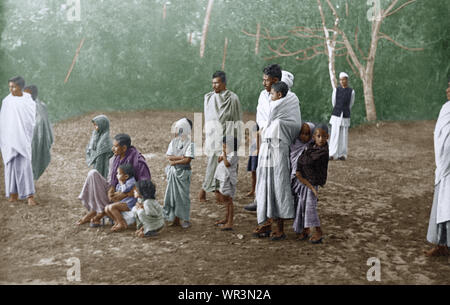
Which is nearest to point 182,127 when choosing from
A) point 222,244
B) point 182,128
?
point 182,128

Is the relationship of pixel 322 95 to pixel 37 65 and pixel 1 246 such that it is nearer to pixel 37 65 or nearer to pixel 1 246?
pixel 37 65

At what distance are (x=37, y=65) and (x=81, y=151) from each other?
1672 millimetres

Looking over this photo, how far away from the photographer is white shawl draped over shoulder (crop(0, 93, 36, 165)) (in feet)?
17.8

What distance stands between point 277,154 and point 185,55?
4898 mm

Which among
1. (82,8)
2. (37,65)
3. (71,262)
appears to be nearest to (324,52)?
(82,8)

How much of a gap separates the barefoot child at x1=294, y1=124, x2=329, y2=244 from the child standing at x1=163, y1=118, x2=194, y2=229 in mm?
1133

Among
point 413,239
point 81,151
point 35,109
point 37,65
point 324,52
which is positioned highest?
point 324,52

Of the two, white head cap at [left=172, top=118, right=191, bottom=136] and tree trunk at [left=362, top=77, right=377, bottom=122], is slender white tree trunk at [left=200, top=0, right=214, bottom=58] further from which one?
tree trunk at [left=362, top=77, right=377, bottom=122]

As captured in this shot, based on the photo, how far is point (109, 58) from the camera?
24.7ft

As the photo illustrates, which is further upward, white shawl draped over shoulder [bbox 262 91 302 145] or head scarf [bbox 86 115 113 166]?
white shawl draped over shoulder [bbox 262 91 302 145]

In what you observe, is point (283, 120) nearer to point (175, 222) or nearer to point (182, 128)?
point (182, 128)

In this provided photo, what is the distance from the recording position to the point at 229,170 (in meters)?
4.77

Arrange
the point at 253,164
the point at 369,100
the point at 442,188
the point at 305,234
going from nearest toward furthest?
the point at 442,188 < the point at 305,234 < the point at 253,164 < the point at 369,100

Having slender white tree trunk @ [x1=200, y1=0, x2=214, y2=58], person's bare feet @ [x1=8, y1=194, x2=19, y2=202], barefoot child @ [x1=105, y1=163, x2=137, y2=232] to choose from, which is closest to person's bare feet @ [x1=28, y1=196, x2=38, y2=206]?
person's bare feet @ [x1=8, y1=194, x2=19, y2=202]
